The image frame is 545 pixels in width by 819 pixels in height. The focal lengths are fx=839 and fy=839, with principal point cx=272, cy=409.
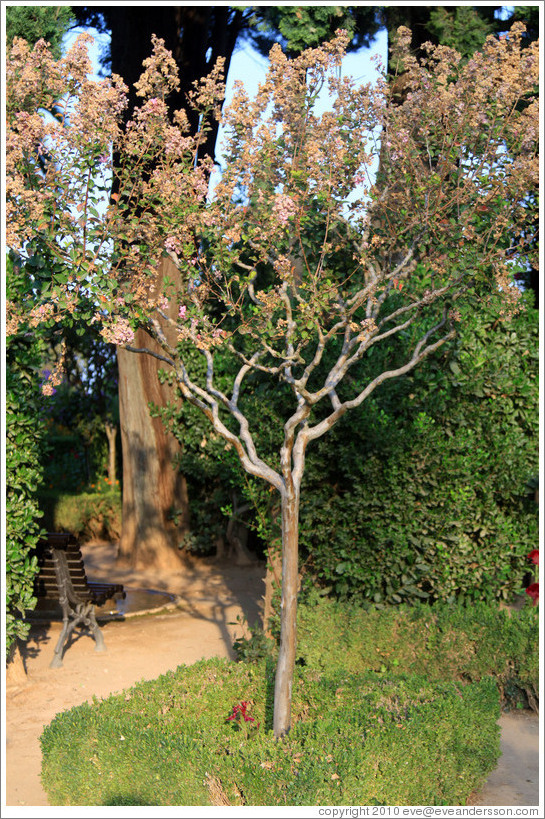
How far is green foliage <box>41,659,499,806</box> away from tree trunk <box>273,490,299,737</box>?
4.5 inches

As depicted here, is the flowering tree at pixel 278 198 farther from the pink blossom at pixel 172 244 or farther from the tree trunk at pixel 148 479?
the tree trunk at pixel 148 479

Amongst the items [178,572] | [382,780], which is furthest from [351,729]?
[178,572]

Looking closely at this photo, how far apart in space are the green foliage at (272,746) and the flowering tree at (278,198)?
0.47 m

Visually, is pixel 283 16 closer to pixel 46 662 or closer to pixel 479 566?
pixel 479 566

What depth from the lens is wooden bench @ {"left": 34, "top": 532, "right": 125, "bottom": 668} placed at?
280 inches

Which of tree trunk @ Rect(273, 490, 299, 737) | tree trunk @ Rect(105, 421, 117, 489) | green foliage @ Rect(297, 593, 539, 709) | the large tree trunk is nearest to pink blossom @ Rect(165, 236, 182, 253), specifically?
tree trunk @ Rect(273, 490, 299, 737)

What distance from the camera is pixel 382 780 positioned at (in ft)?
14.2

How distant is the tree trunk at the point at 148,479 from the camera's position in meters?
10.9

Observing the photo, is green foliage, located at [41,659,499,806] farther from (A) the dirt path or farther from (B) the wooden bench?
(B) the wooden bench

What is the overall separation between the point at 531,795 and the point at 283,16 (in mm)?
7230

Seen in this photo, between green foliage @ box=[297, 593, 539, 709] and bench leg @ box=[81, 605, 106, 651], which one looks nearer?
green foliage @ box=[297, 593, 539, 709]

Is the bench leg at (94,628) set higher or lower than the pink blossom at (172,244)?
lower

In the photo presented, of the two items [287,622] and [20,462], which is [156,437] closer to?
[20,462]

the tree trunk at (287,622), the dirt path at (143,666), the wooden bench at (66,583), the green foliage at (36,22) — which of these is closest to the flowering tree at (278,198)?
the tree trunk at (287,622)
